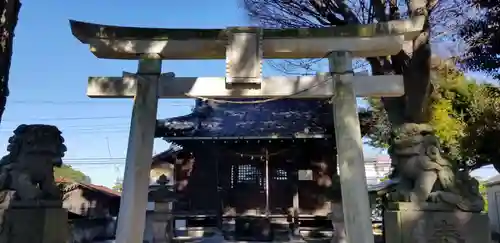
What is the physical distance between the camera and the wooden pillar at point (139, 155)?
5.05m

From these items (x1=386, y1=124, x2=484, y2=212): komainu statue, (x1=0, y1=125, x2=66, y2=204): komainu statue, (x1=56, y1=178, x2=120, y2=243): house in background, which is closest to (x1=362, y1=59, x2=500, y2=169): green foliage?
(x1=386, y1=124, x2=484, y2=212): komainu statue

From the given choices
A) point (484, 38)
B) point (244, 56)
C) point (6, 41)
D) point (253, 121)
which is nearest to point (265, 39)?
point (244, 56)

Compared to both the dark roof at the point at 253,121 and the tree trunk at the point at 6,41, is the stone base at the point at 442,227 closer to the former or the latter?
the tree trunk at the point at 6,41

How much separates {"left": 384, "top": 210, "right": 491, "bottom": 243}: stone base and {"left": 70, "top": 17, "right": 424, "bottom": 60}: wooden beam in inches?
95.7

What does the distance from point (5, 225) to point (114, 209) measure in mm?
13731

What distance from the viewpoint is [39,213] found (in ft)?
18.7

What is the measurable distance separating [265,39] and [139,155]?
93.2 inches

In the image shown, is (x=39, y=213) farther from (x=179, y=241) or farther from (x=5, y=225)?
(x=179, y=241)

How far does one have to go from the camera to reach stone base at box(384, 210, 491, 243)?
209 inches

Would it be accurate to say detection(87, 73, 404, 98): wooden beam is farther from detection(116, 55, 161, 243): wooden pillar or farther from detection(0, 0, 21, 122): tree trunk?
detection(0, 0, 21, 122): tree trunk

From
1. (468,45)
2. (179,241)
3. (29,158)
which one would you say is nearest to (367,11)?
(468,45)

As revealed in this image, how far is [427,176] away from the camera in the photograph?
5527 mm

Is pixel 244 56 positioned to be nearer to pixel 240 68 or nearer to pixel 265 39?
pixel 240 68

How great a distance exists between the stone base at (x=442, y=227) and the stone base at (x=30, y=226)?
501cm
